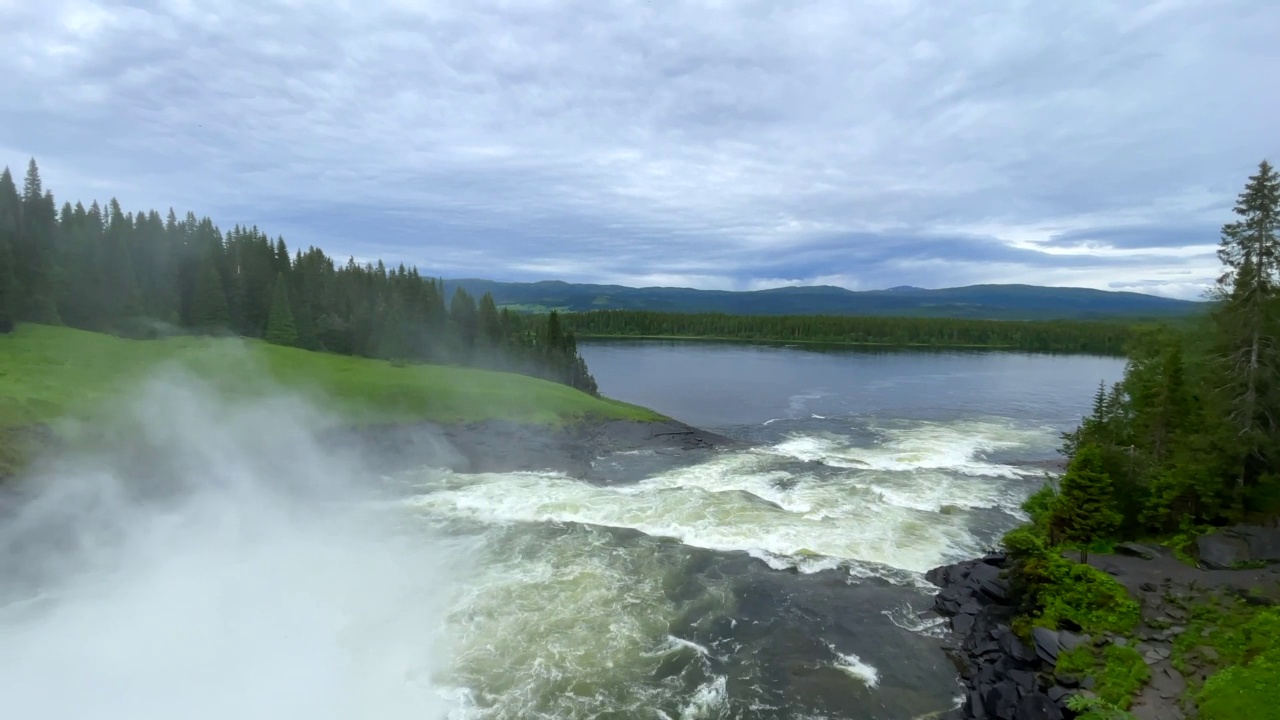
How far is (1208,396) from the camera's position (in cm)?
2127

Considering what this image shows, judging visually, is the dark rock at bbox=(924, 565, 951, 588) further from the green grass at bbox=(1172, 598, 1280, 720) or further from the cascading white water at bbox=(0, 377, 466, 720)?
the cascading white water at bbox=(0, 377, 466, 720)

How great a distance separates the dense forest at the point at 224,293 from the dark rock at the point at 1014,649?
188ft

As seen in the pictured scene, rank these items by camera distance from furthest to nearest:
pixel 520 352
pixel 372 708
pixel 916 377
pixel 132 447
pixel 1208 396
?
pixel 916 377 → pixel 520 352 → pixel 132 447 → pixel 1208 396 → pixel 372 708

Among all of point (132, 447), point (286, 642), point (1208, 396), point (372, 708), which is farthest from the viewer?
point (132, 447)

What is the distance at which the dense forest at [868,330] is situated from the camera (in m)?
156

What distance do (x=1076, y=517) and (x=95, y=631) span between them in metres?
30.2

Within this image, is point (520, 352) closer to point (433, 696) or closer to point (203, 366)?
point (203, 366)

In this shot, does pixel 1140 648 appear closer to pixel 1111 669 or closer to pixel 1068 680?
pixel 1111 669

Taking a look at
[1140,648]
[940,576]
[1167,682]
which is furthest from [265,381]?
[1167,682]

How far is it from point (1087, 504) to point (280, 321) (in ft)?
210

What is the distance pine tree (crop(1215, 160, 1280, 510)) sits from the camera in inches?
773

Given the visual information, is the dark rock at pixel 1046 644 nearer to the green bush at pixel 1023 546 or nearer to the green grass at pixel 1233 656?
the green grass at pixel 1233 656

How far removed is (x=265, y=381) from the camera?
4475 cm

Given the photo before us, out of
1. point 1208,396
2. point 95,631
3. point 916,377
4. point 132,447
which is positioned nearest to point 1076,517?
point 1208,396
